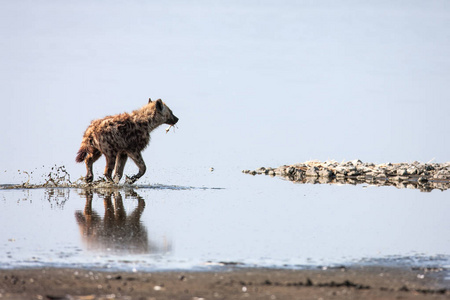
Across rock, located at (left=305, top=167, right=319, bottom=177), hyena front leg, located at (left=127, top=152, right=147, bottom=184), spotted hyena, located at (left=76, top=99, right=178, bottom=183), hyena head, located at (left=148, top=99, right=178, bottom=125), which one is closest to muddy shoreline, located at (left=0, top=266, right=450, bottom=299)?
spotted hyena, located at (left=76, top=99, right=178, bottom=183)

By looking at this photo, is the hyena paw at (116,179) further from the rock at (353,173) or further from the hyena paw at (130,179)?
the rock at (353,173)

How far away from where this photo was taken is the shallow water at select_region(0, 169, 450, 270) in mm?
9250

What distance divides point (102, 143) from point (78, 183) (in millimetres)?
1545

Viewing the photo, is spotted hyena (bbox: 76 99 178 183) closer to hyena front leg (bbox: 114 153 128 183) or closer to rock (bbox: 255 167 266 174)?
hyena front leg (bbox: 114 153 128 183)

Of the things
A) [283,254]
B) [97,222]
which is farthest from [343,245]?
[97,222]

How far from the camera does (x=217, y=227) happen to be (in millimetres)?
11742

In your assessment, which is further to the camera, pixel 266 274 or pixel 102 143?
pixel 102 143

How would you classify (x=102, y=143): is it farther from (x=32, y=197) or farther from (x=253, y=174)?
(x=253, y=174)

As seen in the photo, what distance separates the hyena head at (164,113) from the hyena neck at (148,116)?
0.27ft

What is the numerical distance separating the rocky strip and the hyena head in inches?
161

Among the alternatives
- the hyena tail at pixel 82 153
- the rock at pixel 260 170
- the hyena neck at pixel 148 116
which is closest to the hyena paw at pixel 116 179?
the hyena tail at pixel 82 153

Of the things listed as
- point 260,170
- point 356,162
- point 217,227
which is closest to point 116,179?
point 217,227

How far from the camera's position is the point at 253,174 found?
24047 mm

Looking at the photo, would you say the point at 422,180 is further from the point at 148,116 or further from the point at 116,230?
the point at 116,230
